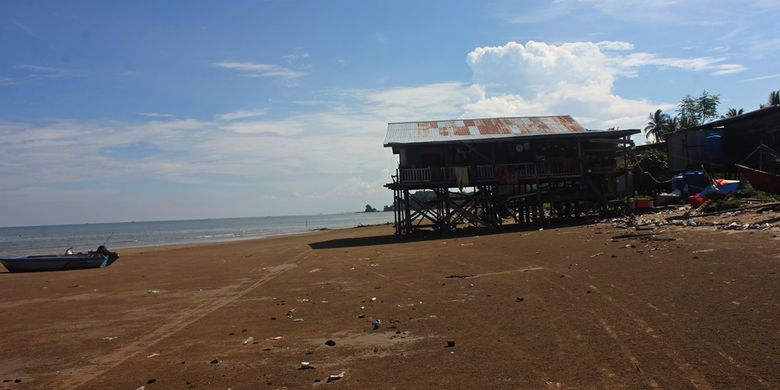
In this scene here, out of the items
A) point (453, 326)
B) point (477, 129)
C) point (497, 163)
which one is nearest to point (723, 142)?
point (497, 163)

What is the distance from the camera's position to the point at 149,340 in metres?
8.95

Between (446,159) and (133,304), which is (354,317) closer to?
(133,304)

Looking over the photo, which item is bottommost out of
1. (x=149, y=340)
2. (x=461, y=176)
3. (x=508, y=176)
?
(x=149, y=340)

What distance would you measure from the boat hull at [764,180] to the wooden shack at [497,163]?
8.82 meters

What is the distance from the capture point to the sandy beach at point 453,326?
19.0ft

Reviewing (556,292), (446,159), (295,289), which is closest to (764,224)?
(556,292)

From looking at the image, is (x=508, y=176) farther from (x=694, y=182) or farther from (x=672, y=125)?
(x=672, y=125)

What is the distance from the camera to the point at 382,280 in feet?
45.1

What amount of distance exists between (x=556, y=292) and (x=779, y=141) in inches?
1027

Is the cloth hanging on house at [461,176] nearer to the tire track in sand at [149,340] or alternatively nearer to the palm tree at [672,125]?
the tire track in sand at [149,340]

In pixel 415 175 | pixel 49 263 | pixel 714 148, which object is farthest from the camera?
pixel 714 148

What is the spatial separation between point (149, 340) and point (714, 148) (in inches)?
1322

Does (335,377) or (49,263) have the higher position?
(49,263)

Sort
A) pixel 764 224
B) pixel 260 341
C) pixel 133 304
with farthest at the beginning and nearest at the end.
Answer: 1. pixel 764 224
2. pixel 133 304
3. pixel 260 341
